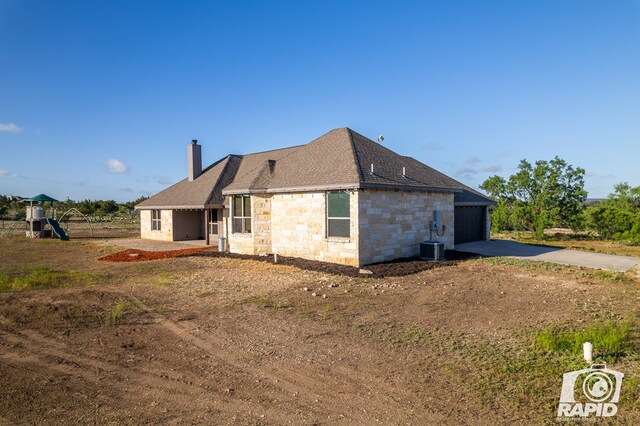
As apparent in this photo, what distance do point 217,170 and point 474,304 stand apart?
69.5ft

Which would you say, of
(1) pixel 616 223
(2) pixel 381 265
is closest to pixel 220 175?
(2) pixel 381 265

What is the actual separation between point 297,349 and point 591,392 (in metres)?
4.43

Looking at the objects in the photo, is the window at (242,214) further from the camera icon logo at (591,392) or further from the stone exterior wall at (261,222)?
the camera icon logo at (591,392)

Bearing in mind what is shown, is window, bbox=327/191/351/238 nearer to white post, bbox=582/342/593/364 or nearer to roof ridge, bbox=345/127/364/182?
roof ridge, bbox=345/127/364/182

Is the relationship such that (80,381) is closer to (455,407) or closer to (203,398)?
(203,398)

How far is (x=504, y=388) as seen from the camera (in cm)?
543

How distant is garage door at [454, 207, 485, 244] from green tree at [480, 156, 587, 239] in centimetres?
696

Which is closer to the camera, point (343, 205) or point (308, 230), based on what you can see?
point (343, 205)

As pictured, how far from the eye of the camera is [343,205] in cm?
1513

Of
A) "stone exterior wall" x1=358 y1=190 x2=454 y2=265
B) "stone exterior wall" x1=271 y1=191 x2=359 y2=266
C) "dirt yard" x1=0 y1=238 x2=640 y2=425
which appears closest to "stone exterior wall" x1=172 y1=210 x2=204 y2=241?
"stone exterior wall" x1=271 y1=191 x2=359 y2=266

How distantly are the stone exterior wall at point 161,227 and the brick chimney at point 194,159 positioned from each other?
3133 millimetres

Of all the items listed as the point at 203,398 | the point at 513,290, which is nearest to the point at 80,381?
the point at 203,398

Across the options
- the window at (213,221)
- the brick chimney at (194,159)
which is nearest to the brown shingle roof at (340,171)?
the window at (213,221)

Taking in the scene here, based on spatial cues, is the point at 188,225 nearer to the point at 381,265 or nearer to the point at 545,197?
the point at 381,265
